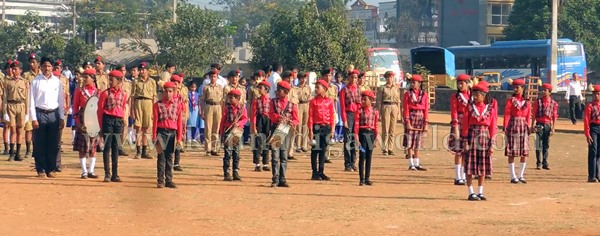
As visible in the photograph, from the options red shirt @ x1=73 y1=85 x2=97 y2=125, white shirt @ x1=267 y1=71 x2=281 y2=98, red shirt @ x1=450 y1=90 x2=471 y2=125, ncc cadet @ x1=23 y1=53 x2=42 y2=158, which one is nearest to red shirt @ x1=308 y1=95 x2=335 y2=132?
red shirt @ x1=450 y1=90 x2=471 y2=125

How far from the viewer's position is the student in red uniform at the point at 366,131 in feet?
56.4

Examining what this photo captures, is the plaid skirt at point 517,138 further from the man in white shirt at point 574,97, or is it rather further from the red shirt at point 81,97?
the man in white shirt at point 574,97

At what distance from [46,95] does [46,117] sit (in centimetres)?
34

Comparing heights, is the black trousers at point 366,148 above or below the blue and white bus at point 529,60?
below

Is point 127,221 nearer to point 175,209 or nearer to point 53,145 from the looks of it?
point 175,209

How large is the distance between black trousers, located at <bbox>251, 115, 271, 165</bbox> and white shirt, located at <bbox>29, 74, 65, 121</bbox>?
3.11 meters

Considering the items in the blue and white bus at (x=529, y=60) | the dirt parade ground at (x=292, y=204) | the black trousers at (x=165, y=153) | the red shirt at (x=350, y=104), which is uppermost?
the blue and white bus at (x=529, y=60)

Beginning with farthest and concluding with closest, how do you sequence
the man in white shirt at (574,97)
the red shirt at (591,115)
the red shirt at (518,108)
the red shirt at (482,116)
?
the man in white shirt at (574,97) < the red shirt at (518,108) < the red shirt at (591,115) < the red shirt at (482,116)

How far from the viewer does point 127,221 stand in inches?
510

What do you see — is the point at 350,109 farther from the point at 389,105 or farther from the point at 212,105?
the point at 212,105

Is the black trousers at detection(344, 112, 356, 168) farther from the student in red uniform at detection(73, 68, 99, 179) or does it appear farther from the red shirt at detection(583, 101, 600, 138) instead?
the student in red uniform at detection(73, 68, 99, 179)

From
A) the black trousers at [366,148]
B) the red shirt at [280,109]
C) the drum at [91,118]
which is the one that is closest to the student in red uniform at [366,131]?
the black trousers at [366,148]

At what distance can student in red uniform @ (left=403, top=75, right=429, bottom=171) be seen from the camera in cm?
1981

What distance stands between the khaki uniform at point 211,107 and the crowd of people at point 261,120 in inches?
0.8
